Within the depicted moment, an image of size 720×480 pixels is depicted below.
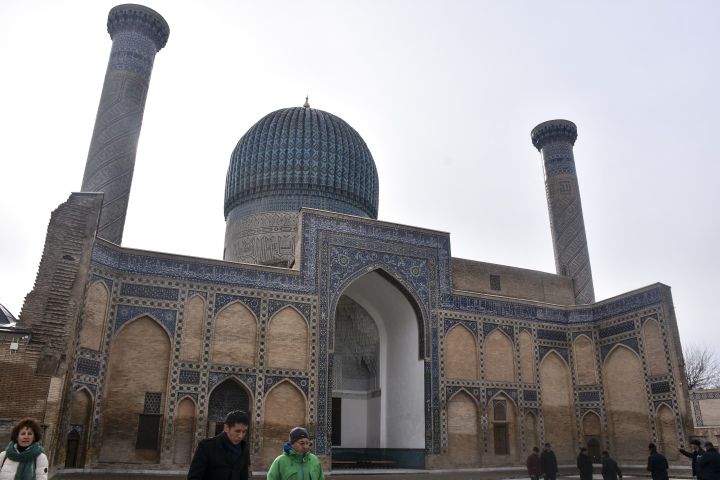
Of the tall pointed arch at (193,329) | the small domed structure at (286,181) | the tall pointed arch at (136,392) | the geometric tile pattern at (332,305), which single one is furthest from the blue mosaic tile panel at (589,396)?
the tall pointed arch at (136,392)

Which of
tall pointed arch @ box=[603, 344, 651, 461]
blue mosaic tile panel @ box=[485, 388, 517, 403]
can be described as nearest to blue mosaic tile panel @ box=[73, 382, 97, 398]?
blue mosaic tile panel @ box=[485, 388, 517, 403]

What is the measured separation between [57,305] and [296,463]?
578cm

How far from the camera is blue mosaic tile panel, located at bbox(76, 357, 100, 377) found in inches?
335

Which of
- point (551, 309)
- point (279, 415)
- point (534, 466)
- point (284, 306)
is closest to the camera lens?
point (534, 466)

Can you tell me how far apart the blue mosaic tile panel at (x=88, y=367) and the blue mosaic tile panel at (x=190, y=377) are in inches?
47.5

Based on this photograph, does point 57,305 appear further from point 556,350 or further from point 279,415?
point 556,350

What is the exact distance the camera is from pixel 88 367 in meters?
8.65

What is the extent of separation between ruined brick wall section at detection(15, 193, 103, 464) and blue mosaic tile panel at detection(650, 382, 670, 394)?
9478 millimetres

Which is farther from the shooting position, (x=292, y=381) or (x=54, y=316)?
(x=292, y=381)

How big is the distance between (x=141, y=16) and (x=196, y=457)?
12.9 meters

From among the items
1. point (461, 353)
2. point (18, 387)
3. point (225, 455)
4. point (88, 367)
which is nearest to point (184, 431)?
point (88, 367)

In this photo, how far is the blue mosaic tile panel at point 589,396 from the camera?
1198cm

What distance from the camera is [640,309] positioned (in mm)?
11469

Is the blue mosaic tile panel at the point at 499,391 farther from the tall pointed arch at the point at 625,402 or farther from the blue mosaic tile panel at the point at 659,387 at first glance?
the blue mosaic tile panel at the point at 659,387
